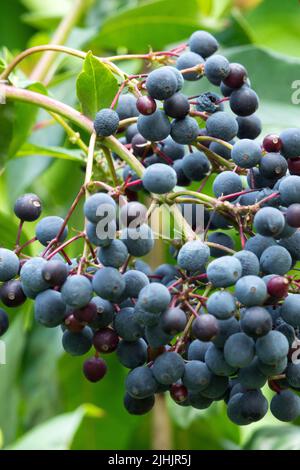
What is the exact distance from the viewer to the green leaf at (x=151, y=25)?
212cm

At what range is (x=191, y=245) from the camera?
100 cm

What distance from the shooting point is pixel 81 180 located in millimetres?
2236

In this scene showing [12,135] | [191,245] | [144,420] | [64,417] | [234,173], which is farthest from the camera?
[144,420]

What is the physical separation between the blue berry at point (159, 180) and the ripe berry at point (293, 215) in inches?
6.0

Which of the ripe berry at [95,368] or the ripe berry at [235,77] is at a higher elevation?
A: the ripe berry at [235,77]

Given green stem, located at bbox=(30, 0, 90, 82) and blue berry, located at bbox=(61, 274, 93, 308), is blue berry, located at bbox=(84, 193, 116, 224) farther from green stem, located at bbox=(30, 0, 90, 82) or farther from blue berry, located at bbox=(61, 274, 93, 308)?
green stem, located at bbox=(30, 0, 90, 82)

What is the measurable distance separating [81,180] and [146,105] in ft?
3.83

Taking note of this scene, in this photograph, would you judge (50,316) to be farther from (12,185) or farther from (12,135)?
(12,185)

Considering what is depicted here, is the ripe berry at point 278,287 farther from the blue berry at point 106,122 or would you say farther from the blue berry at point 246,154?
the blue berry at point 106,122

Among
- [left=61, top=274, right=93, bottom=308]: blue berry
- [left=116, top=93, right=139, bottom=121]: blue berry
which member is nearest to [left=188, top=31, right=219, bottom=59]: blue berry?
[left=116, top=93, right=139, bottom=121]: blue berry

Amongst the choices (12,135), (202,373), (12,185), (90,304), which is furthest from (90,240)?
(12,185)

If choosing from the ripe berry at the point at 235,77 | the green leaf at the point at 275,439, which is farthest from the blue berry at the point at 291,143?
the green leaf at the point at 275,439

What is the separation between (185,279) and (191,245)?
0.18 ft

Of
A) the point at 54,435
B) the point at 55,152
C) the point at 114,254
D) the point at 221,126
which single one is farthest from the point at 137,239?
the point at 54,435
